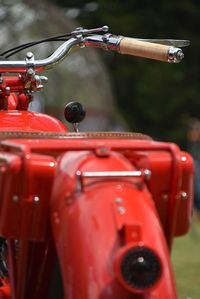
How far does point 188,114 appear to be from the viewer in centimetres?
2539

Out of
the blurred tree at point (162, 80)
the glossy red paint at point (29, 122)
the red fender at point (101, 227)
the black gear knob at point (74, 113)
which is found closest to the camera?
the red fender at point (101, 227)

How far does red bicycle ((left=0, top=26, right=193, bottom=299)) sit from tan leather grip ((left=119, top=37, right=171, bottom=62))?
2.46 ft

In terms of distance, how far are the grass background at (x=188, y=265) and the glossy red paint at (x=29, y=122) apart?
185cm

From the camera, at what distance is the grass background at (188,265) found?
6.93 m

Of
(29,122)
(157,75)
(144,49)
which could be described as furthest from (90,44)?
(157,75)

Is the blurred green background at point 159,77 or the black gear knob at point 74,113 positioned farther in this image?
the blurred green background at point 159,77

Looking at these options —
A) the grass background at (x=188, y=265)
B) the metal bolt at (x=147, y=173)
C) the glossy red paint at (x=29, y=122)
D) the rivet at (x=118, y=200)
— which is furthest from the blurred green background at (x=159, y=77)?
the rivet at (x=118, y=200)

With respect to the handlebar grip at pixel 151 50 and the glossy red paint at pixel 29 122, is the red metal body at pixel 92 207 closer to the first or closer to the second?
the glossy red paint at pixel 29 122

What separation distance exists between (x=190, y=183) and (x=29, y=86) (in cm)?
156

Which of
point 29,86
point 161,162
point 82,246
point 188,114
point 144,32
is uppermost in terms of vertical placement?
point 144,32

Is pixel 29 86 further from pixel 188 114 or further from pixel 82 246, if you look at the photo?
pixel 188 114

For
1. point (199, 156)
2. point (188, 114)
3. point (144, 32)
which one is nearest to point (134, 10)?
point (144, 32)

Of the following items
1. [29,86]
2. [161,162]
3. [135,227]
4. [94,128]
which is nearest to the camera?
[135,227]

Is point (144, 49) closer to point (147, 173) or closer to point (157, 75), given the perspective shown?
point (147, 173)
